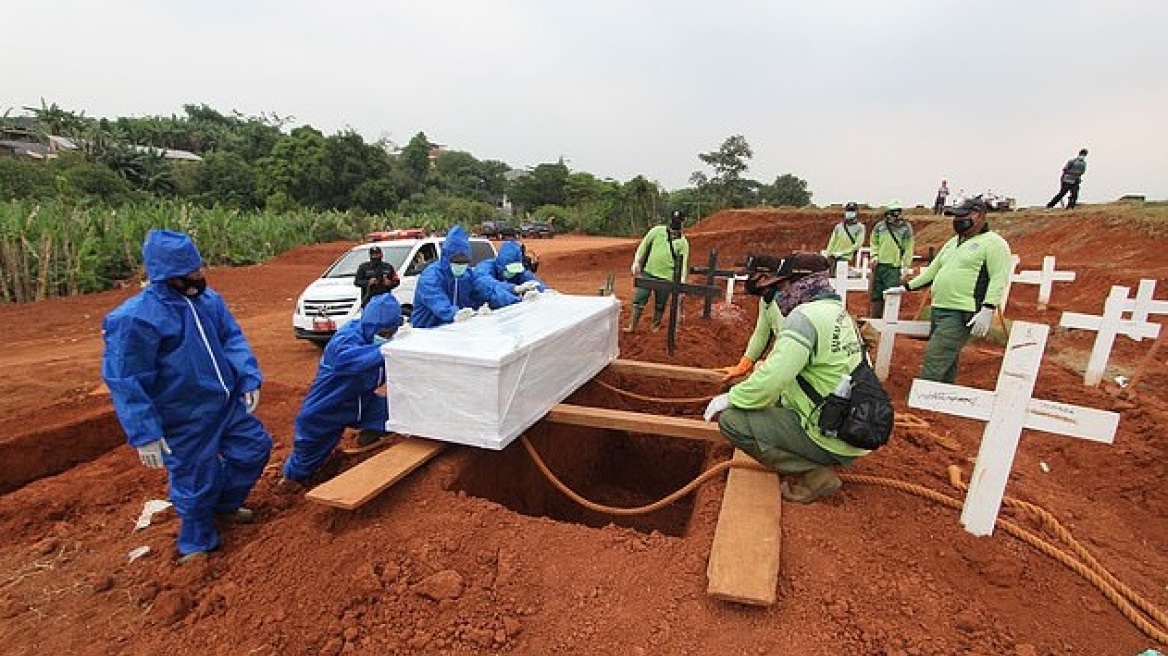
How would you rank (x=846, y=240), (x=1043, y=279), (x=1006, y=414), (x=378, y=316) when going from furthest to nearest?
(x=1043, y=279) → (x=846, y=240) → (x=378, y=316) → (x=1006, y=414)

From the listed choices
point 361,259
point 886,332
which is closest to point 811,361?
point 886,332

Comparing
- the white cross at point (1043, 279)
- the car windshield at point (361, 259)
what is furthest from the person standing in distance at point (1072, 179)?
the car windshield at point (361, 259)

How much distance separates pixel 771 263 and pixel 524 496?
235 centimetres

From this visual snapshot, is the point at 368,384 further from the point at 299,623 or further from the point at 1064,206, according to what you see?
the point at 1064,206

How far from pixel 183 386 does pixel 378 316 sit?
3.58 ft

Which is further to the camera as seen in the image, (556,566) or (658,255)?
(658,255)

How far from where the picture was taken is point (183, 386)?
292 cm

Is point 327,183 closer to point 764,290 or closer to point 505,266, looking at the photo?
point 505,266

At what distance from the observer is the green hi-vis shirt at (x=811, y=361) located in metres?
2.68

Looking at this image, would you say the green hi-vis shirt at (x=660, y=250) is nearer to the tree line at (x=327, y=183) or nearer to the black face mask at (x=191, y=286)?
the black face mask at (x=191, y=286)

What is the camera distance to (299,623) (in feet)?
7.36

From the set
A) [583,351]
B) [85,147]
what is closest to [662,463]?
[583,351]

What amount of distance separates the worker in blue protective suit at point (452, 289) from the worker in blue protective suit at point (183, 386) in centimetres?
191

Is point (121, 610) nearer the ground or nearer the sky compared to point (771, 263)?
nearer the ground
